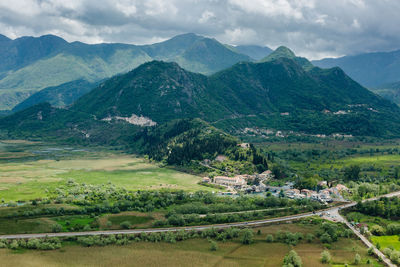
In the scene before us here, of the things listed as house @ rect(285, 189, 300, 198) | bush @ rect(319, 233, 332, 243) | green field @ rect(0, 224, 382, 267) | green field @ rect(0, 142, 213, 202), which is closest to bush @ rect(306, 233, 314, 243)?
green field @ rect(0, 224, 382, 267)

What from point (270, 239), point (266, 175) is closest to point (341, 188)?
point (266, 175)

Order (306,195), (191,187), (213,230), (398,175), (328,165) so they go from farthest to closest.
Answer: (328,165) < (398,175) < (191,187) < (306,195) < (213,230)

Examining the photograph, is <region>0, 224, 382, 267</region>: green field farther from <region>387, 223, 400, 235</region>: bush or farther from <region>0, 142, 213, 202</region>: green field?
<region>0, 142, 213, 202</region>: green field

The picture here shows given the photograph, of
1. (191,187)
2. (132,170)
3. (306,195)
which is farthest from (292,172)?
(132,170)

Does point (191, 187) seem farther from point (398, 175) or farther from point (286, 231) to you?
point (398, 175)

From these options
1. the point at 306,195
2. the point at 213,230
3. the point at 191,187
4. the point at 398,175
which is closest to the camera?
the point at 213,230
